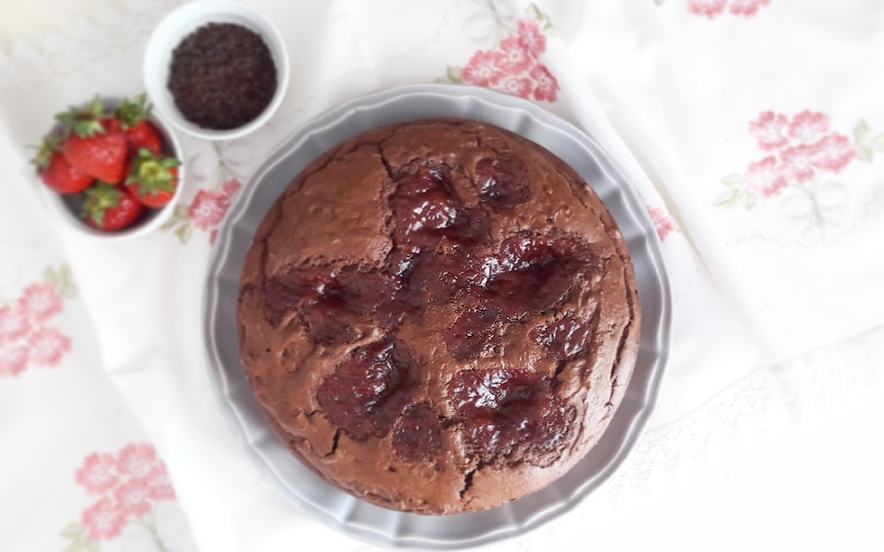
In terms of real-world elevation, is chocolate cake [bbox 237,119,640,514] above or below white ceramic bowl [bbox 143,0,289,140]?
below

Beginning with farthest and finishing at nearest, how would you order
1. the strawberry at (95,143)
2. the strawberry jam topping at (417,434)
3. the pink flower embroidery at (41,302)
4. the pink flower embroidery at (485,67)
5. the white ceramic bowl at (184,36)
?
1. the pink flower embroidery at (41,302)
2. the pink flower embroidery at (485,67)
3. the white ceramic bowl at (184,36)
4. the strawberry at (95,143)
5. the strawberry jam topping at (417,434)

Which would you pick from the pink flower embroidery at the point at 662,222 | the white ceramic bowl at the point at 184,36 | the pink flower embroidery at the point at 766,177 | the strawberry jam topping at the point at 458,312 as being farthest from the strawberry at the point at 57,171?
the pink flower embroidery at the point at 766,177

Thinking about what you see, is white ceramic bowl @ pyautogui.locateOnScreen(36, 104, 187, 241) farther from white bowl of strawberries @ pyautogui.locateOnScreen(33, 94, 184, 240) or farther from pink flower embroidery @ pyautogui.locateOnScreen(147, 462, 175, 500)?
pink flower embroidery @ pyautogui.locateOnScreen(147, 462, 175, 500)

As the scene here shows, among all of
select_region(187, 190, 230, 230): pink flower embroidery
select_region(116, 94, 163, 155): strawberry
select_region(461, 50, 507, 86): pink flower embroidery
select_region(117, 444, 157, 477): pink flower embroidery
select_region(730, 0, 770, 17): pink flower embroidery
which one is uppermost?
select_region(116, 94, 163, 155): strawberry

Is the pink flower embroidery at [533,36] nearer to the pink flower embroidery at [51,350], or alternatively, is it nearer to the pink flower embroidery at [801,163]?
the pink flower embroidery at [801,163]

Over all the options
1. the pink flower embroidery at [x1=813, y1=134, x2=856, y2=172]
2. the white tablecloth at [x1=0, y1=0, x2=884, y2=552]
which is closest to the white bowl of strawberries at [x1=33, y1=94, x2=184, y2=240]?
the white tablecloth at [x1=0, y1=0, x2=884, y2=552]
